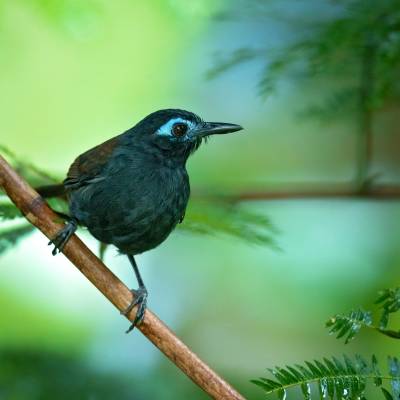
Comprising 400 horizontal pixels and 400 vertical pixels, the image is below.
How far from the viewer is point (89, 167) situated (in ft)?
12.5

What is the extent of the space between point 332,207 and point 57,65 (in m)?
3.07

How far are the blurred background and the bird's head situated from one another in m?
0.53

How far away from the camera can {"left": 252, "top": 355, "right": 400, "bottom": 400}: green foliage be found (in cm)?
171

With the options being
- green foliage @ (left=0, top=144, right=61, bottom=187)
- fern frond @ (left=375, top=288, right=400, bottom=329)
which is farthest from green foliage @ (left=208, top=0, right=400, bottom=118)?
fern frond @ (left=375, top=288, right=400, bottom=329)

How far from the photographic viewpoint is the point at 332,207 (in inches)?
301

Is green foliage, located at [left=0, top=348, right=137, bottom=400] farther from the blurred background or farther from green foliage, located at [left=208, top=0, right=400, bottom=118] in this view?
green foliage, located at [left=208, top=0, right=400, bottom=118]

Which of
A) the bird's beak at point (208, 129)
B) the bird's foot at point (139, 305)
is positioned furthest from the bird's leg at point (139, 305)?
the bird's beak at point (208, 129)

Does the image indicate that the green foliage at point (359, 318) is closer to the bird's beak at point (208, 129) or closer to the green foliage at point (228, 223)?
the green foliage at point (228, 223)

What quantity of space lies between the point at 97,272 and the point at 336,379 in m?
1.19

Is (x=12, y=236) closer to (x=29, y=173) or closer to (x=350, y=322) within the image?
(x=29, y=173)

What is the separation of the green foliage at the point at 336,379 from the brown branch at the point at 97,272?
0.53 metres

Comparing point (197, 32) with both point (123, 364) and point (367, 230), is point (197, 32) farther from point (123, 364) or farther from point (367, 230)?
point (123, 364)

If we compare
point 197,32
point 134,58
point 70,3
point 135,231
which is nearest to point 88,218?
point 135,231

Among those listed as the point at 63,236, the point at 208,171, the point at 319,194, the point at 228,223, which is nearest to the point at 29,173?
the point at 63,236
